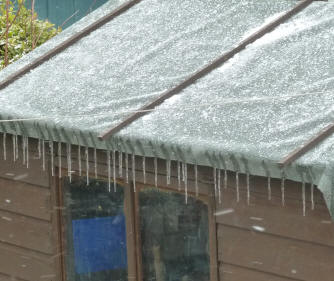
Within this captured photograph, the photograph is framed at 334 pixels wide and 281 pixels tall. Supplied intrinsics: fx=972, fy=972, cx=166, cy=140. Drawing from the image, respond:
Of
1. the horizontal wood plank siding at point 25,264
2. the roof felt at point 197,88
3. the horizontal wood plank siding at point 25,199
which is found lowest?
the horizontal wood plank siding at point 25,264

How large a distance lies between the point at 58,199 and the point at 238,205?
60.6 inches

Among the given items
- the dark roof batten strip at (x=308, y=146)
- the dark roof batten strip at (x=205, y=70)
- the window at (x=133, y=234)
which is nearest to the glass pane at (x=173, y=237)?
the window at (x=133, y=234)

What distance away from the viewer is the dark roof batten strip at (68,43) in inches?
263

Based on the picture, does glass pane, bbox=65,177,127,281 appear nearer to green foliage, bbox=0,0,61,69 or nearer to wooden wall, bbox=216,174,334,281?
wooden wall, bbox=216,174,334,281

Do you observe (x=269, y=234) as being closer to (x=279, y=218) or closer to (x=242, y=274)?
(x=279, y=218)

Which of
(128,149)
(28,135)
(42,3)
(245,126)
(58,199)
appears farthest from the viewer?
(42,3)

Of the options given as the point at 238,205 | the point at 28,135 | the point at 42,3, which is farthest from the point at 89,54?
the point at 42,3

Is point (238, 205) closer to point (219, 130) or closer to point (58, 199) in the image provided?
point (219, 130)

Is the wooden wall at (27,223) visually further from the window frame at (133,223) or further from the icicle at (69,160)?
the icicle at (69,160)

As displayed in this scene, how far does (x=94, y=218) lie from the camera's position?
255 inches

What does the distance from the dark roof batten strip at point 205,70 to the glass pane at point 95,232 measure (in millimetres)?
758

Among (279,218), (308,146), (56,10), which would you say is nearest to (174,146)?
(279,218)

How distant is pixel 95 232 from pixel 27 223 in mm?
634

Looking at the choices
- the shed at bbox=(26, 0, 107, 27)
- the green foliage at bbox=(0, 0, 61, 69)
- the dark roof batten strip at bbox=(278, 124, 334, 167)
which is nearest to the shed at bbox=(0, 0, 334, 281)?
the dark roof batten strip at bbox=(278, 124, 334, 167)
